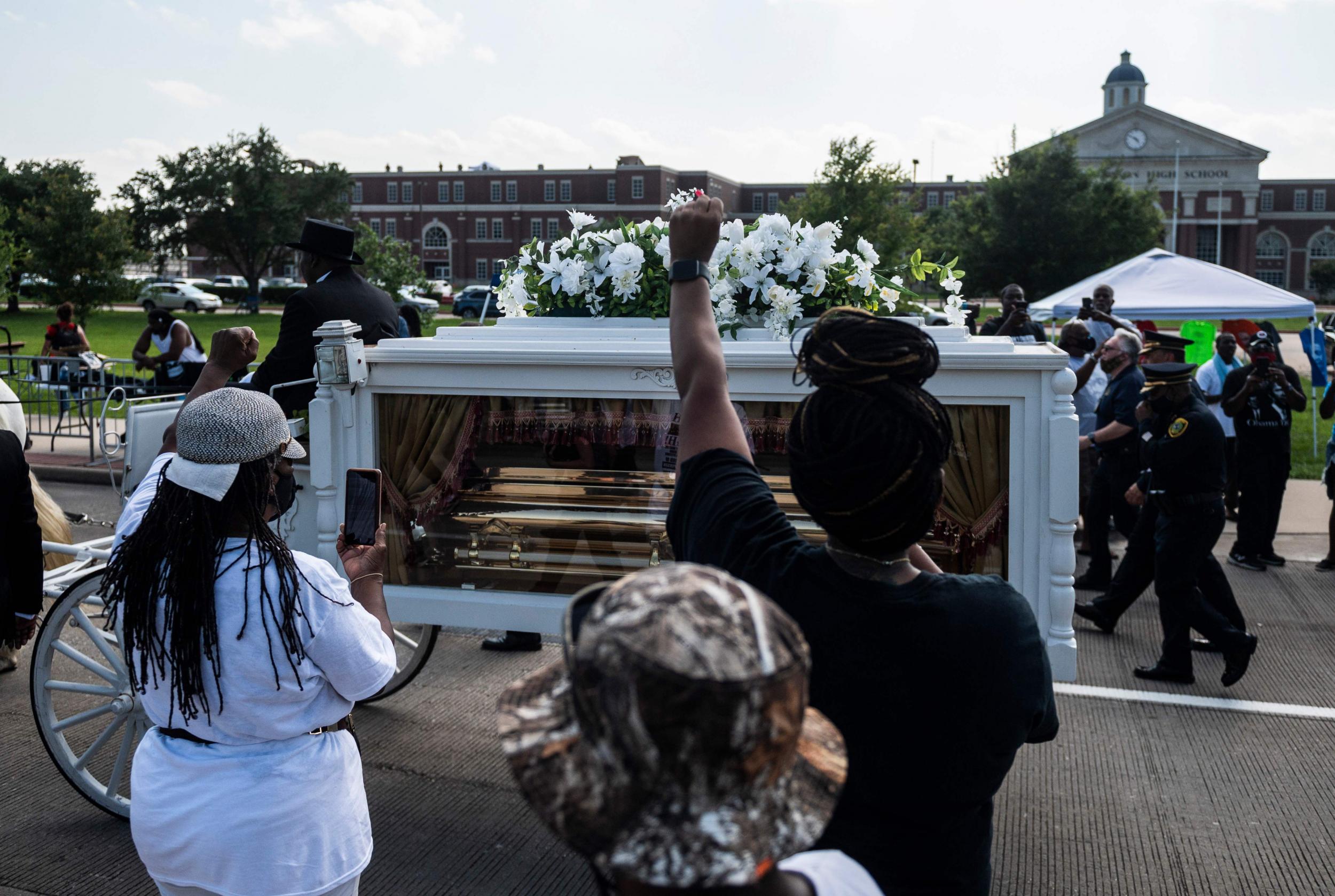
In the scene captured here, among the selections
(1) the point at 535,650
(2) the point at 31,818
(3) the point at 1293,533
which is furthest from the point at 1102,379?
(2) the point at 31,818

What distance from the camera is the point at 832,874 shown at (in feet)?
4.38


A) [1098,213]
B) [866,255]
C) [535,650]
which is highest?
[1098,213]

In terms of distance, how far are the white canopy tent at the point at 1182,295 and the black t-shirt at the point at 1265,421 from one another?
4.78 metres

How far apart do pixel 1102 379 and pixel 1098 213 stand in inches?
1349

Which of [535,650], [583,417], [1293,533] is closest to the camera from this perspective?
[583,417]

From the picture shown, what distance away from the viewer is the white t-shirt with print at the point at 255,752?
8.41ft

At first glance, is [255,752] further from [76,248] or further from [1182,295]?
[76,248]

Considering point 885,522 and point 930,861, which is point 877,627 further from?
point 930,861

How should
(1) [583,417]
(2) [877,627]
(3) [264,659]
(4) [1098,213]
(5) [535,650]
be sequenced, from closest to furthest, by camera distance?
1. (2) [877,627]
2. (3) [264,659]
3. (1) [583,417]
4. (5) [535,650]
5. (4) [1098,213]

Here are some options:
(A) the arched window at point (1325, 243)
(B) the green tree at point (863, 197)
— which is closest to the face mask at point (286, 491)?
(B) the green tree at point (863, 197)

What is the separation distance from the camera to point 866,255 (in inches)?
191

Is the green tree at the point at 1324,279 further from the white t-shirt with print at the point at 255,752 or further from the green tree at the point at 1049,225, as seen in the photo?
the white t-shirt with print at the point at 255,752

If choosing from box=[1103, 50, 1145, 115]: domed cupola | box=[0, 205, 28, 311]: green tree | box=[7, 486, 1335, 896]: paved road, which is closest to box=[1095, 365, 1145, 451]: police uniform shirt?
box=[7, 486, 1335, 896]: paved road

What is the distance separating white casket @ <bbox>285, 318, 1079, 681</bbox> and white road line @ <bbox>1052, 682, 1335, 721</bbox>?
204 cm
